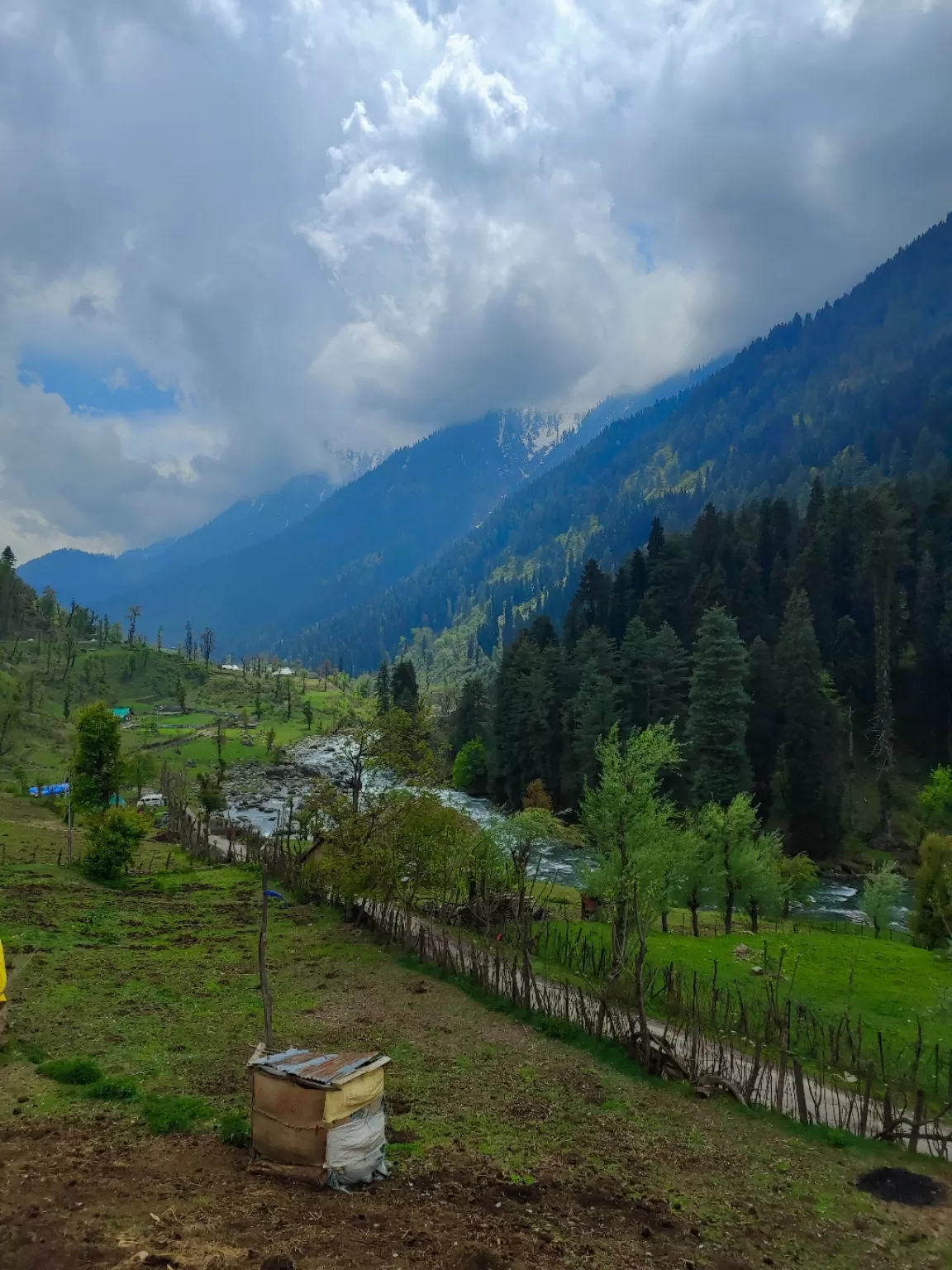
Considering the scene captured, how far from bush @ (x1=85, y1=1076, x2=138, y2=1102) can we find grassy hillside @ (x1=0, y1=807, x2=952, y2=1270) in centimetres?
21

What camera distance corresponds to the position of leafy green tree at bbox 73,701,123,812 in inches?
2068

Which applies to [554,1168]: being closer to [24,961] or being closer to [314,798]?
[24,961]

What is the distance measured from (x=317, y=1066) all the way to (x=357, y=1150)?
154 centimetres

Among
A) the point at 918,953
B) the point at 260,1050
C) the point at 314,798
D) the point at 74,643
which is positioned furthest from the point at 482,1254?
the point at 74,643

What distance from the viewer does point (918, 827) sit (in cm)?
7125

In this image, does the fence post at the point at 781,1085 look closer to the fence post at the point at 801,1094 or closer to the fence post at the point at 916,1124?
the fence post at the point at 801,1094

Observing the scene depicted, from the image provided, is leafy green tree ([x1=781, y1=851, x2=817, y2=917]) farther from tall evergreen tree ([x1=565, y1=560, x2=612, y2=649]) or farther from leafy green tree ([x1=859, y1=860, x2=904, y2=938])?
tall evergreen tree ([x1=565, y1=560, x2=612, y2=649])

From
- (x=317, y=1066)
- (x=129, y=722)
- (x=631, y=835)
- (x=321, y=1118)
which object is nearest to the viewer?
(x=321, y=1118)

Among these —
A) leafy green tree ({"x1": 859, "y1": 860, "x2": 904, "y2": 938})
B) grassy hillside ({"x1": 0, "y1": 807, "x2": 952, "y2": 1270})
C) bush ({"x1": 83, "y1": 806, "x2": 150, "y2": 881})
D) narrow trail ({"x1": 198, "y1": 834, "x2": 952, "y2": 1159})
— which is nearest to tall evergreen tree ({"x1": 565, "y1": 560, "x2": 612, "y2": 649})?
leafy green tree ({"x1": 859, "y1": 860, "x2": 904, "y2": 938})

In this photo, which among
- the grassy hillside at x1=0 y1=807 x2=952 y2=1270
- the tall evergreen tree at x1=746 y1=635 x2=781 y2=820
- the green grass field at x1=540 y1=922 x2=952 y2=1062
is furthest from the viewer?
the tall evergreen tree at x1=746 y1=635 x2=781 y2=820

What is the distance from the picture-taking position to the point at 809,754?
7769 cm

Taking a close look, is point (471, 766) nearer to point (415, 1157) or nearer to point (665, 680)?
point (665, 680)

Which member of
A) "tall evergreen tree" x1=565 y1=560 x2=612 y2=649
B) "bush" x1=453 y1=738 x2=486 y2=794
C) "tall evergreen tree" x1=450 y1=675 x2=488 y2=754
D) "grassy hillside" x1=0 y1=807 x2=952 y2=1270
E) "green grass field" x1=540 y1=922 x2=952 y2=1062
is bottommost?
"green grass field" x1=540 y1=922 x2=952 y2=1062

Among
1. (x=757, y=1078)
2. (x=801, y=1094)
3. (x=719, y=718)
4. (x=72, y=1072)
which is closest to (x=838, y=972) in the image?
(x=757, y=1078)
